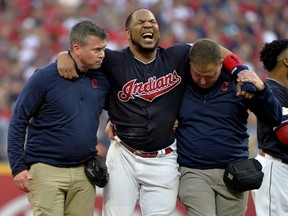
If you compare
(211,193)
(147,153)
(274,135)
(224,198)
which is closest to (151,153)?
(147,153)

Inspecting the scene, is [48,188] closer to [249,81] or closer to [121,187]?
[121,187]

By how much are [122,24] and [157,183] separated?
8.56 meters

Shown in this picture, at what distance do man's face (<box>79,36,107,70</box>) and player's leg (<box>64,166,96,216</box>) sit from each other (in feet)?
2.79

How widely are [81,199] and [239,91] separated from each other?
153 centimetres

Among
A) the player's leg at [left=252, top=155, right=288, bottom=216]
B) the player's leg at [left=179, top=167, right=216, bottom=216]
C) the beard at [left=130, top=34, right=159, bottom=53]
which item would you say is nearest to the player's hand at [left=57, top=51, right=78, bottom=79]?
the beard at [left=130, top=34, right=159, bottom=53]

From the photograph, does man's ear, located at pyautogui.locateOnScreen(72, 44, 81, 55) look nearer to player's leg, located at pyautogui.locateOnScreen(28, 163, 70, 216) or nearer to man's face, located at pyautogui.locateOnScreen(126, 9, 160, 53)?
man's face, located at pyautogui.locateOnScreen(126, 9, 160, 53)

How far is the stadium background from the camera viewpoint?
12753mm

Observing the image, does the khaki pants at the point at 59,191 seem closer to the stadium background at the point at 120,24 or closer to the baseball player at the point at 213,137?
the baseball player at the point at 213,137

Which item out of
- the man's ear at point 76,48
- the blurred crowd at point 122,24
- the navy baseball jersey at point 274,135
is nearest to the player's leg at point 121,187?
the man's ear at point 76,48

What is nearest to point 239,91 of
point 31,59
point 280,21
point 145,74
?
point 145,74

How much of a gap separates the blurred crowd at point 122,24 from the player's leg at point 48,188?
6613 mm

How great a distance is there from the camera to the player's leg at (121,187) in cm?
566

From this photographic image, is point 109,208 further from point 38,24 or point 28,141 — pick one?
point 38,24

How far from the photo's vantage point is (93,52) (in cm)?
545
